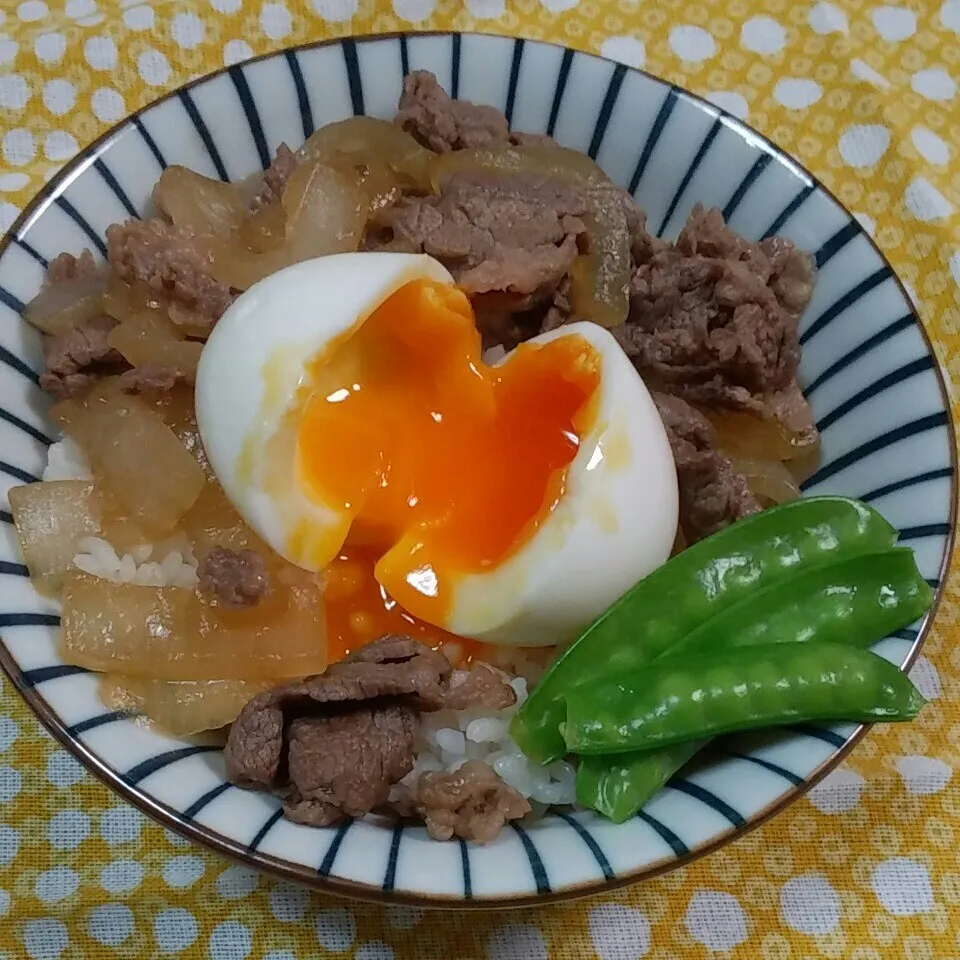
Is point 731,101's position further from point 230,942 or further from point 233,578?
point 230,942


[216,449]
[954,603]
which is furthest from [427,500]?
[954,603]

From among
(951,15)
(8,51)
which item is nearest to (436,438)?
(8,51)

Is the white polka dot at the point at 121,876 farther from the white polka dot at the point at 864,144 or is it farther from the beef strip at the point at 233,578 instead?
the white polka dot at the point at 864,144

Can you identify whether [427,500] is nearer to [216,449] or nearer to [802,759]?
[216,449]

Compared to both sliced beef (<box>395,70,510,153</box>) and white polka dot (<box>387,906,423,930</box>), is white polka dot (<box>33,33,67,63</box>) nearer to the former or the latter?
sliced beef (<box>395,70,510,153</box>)

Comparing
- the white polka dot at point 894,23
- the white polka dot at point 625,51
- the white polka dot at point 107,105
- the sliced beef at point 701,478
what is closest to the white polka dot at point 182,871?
the sliced beef at point 701,478

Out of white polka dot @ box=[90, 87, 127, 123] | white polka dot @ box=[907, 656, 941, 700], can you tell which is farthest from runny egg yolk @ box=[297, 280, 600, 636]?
white polka dot @ box=[90, 87, 127, 123]

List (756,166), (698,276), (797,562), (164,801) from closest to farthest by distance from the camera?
(164,801) → (797,562) → (698,276) → (756,166)
